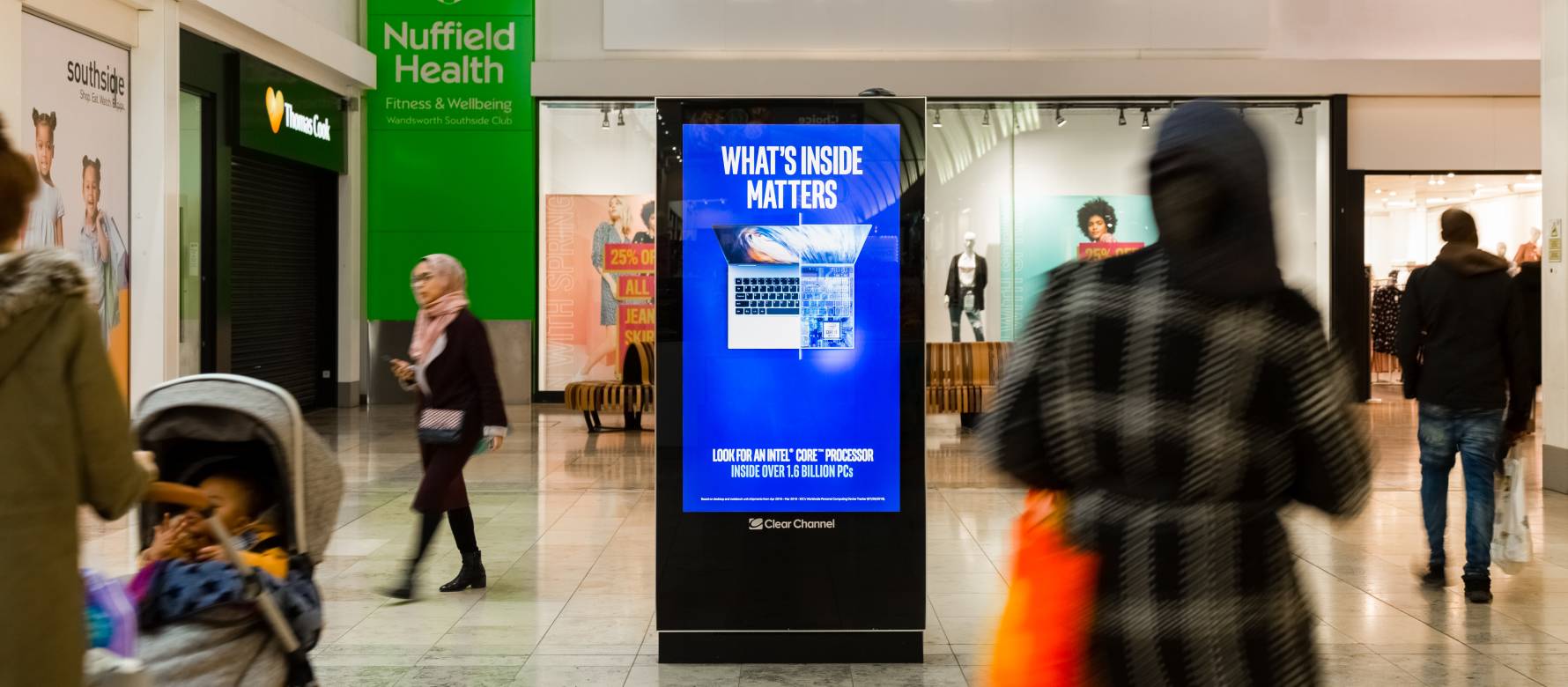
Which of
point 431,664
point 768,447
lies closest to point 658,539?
point 768,447

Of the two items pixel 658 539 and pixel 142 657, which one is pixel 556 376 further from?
pixel 142 657

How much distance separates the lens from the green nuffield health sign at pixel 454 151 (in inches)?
728

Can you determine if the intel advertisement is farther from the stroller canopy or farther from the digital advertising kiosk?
the stroller canopy

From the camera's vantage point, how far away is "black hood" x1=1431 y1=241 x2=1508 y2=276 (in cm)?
635

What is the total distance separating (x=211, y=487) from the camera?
12.3ft

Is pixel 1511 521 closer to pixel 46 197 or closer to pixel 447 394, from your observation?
pixel 447 394

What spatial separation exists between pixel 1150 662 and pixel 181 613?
2349mm

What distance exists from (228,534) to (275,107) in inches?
527

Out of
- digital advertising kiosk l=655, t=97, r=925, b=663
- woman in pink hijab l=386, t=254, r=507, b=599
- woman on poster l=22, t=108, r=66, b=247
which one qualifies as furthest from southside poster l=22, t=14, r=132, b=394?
digital advertising kiosk l=655, t=97, r=925, b=663

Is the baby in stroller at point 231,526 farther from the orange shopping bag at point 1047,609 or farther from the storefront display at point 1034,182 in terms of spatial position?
the storefront display at point 1034,182

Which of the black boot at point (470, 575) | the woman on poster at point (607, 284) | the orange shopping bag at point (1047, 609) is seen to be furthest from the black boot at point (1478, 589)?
the woman on poster at point (607, 284)

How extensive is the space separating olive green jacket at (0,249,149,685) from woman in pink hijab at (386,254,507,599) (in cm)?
393

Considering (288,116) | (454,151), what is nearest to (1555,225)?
(288,116)

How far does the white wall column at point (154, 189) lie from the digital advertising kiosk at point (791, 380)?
933 cm
